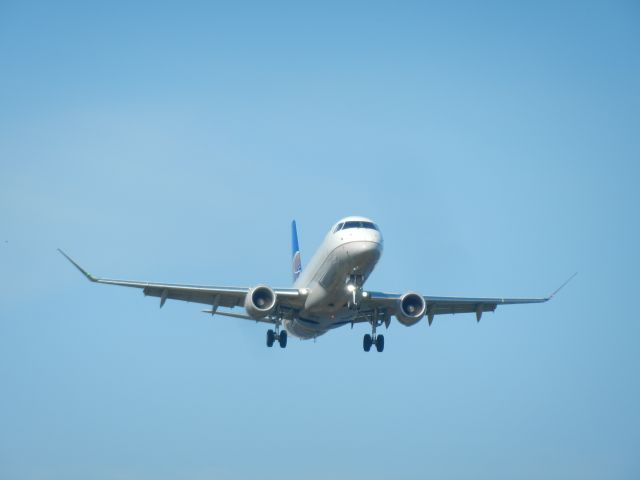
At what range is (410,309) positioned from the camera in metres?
47.9

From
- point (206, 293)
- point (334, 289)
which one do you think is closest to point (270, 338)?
point (206, 293)

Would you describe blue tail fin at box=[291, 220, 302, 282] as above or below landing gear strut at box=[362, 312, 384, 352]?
above

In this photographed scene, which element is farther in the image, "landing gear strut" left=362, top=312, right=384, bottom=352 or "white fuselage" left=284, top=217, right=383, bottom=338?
"landing gear strut" left=362, top=312, right=384, bottom=352

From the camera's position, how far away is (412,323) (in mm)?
47719

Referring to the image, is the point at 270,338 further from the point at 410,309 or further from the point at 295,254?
the point at 295,254

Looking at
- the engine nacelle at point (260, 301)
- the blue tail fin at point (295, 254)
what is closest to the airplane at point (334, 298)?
the engine nacelle at point (260, 301)

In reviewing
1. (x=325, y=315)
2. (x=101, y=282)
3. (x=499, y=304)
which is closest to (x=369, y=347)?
(x=325, y=315)

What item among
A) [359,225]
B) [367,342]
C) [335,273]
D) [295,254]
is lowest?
[367,342]

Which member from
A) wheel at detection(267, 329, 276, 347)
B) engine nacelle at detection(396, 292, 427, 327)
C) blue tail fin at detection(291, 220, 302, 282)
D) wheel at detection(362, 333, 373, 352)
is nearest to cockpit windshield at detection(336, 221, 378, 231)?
engine nacelle at detection(396, 292, 427, 327)

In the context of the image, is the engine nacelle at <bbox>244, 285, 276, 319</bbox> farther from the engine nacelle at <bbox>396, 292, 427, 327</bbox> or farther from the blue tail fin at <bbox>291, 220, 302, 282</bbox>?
the blue tail fin at <bbox>291, 220, 302, 282</bbox>

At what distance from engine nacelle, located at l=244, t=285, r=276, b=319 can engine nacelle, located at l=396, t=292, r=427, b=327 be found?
6038 millimetres

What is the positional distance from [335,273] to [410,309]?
490 cm

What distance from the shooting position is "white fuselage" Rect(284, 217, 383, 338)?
44.0m

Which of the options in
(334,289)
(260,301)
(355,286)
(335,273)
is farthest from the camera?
(260,301)
